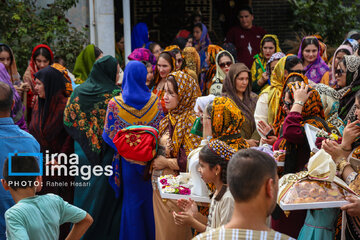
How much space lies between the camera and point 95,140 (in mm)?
5586

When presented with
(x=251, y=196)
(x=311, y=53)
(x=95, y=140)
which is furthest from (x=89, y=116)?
(x=251, y=196)

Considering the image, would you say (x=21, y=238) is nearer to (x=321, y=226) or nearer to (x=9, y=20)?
(x=321, y=226)

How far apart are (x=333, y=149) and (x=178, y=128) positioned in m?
1.57

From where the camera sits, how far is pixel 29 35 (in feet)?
30.0

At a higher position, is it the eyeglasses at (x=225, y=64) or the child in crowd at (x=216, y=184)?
the eyeglasses at (x=225, y=64)

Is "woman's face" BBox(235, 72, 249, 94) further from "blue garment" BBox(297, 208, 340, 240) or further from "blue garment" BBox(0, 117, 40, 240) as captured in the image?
"blue garment" BBox(0, 117, 40, 240)

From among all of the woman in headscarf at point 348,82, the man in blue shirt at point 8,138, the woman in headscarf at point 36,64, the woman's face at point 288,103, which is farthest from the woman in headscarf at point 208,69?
the man in blue shirt at point 8,138

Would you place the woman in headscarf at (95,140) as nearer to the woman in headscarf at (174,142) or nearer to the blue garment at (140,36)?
the woman in headscarf at (174,142)

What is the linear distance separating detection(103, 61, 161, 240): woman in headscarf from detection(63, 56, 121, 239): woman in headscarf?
26cm

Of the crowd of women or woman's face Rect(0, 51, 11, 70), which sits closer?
the crowd of women

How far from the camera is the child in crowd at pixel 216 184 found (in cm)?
328

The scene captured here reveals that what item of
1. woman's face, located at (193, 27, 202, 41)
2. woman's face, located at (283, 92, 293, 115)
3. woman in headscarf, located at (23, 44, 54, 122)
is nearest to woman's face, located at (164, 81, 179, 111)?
woman's face, located at (283, 92, 293, 115)

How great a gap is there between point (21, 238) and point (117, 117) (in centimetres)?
248

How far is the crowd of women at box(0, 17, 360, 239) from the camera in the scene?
3855 mm
